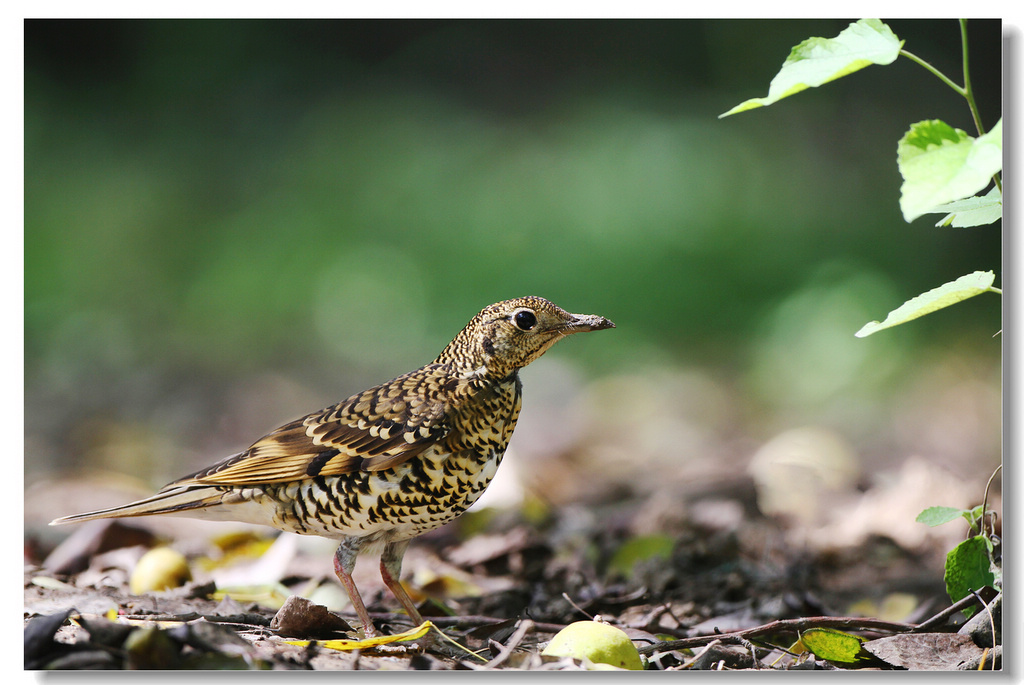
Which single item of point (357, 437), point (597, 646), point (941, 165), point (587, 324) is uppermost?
point (941, 165)

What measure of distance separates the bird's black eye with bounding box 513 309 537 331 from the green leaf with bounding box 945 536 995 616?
1198 mm

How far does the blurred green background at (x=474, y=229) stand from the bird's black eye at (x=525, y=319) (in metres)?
1.03

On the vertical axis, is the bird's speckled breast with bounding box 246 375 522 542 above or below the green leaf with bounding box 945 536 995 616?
above

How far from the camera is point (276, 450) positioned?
247cm

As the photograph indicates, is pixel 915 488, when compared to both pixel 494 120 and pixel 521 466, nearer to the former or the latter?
pixel 521 466

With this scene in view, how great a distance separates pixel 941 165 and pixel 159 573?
2.42m

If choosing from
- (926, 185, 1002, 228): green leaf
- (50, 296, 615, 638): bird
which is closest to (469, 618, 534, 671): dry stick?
(50, 296, 615, 638): bird

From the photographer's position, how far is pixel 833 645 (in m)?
2.20

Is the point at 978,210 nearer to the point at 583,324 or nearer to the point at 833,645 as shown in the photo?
the point at 583,324

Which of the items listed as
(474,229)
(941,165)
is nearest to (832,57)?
(941,165)

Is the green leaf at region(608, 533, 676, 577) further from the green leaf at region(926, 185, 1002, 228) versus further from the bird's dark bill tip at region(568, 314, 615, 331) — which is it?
the green leaf at region(926, 185, 1002, 228)

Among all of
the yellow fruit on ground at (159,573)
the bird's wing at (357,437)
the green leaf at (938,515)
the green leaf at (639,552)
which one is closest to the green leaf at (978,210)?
the green leaf at (938,515)

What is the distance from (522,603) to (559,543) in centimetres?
57

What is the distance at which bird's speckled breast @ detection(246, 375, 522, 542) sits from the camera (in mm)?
2262
